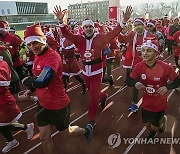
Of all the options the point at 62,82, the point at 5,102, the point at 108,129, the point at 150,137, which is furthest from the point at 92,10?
the point at 62,82

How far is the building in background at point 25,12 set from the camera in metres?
85.2

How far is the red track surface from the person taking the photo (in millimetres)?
4371

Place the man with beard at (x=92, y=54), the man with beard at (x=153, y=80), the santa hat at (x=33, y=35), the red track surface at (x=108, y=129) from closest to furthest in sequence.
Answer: the santa hat at (x=33, y=35), the man with beard at (x=153, y=80), the red track surface at (x=108, y=129), the man with beard at (x=92, y=54)

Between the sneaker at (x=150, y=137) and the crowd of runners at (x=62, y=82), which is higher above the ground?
the crowd of runners at (x=62, y=82)

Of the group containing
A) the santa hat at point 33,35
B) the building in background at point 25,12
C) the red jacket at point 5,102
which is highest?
the building in background at point 25,12

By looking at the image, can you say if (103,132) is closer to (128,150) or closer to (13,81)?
(128,150)

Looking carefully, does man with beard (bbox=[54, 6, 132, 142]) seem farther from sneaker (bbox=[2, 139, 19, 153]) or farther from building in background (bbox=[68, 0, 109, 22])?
building in background (bbox=[68, 0, 109, 22])

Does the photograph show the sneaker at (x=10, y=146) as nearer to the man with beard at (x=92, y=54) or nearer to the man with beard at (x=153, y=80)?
the man with beard at (x=92, y=54)

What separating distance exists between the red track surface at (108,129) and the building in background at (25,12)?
77.4 m

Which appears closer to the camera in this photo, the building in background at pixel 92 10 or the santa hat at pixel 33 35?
the santa hat at pixel 33 35

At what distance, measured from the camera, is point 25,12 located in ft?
301

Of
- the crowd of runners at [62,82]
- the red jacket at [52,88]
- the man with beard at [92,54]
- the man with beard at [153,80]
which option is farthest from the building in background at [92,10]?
the red jacket at [52,88]

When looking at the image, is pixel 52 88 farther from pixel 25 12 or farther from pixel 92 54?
pixel 25 12

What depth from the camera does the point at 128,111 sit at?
604 cm
